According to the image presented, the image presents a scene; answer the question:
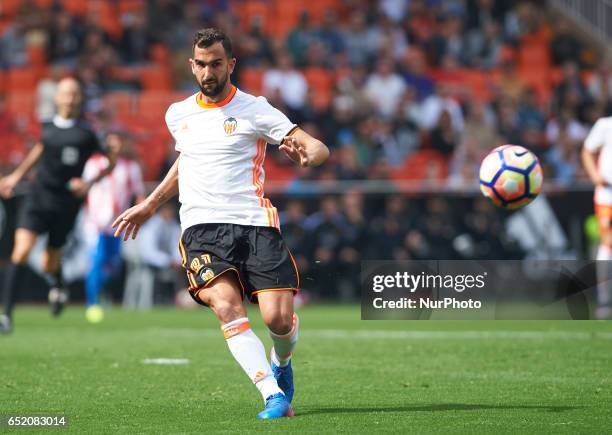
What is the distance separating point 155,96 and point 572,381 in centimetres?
1534

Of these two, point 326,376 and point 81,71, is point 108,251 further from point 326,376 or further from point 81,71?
point 326,376

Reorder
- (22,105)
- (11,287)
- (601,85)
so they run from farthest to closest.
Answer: (601,85)
(22,105)
(11,287)

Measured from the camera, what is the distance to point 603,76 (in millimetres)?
24328

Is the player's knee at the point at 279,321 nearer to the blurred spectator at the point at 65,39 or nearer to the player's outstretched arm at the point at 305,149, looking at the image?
the player's outstretched arm at the point at 305,149

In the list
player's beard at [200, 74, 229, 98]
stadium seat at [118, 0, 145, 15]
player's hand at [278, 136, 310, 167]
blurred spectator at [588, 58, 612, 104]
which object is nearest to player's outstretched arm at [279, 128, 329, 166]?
player's hand at [278, 136, 310, 167]

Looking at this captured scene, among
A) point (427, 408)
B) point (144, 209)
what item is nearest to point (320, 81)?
point (144, 209)

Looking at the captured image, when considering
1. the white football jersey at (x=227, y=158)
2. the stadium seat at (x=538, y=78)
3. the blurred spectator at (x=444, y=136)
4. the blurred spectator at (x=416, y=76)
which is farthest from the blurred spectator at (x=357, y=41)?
the white football jersey at (x=227, y=158)

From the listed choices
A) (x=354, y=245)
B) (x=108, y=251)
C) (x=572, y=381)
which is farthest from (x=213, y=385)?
(x=354, y=245)

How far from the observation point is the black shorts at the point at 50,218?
13.1 meters

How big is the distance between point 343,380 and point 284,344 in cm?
161

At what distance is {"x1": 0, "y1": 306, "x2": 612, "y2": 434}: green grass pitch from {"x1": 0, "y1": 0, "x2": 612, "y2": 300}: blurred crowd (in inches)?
213

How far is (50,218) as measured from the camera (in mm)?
13273

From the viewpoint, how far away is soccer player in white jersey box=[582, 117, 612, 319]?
43.8 ft

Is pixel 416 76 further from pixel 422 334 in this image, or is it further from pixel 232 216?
pixel 232 216
